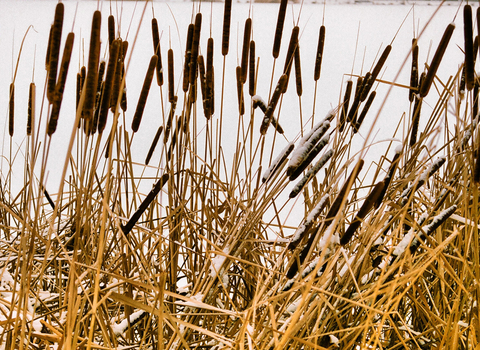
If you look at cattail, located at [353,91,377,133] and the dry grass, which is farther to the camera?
cattail, located at [353,91,377,133]

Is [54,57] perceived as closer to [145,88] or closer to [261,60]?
[145,88]

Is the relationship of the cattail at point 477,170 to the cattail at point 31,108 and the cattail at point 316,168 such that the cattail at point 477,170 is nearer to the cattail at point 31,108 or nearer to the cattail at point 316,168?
the cattail at point 316,168

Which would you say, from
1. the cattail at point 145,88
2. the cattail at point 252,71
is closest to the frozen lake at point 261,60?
the cattail at point 252,71

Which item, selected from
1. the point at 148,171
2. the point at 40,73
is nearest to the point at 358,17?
the point at 148,171

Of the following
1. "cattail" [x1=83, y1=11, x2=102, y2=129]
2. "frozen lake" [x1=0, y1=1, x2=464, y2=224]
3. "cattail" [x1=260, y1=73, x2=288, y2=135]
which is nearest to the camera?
"cattail" [x1=83, y1=11, x2=102, y2=129]

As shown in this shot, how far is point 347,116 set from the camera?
0.38 m

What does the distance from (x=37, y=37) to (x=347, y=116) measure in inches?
54.1

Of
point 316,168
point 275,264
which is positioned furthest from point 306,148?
point 275,264

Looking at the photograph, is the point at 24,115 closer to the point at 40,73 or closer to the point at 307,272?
the point at 40,73

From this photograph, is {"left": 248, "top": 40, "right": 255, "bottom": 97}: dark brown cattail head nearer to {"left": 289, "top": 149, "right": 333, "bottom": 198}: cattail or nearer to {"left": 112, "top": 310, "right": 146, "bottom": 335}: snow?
{"left": 289, "top": 149, "right": 333, "bottom": 198}: cattail

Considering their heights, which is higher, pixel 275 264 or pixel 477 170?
pixel 477 170

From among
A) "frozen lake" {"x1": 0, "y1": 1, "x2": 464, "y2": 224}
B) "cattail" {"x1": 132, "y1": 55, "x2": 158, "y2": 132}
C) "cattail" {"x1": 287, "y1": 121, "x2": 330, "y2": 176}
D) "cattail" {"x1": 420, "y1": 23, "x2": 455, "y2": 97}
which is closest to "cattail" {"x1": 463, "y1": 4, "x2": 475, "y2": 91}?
"cattail" {"x1": 420, "y1": 23, "x2": 455, "y2": 97}

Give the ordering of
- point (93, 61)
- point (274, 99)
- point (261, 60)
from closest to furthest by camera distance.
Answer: point (93, 61) → point (274, 99) → point (261, 60)

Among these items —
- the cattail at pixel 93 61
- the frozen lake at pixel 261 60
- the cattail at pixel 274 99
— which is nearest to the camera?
the cattail at pixel 93 61
